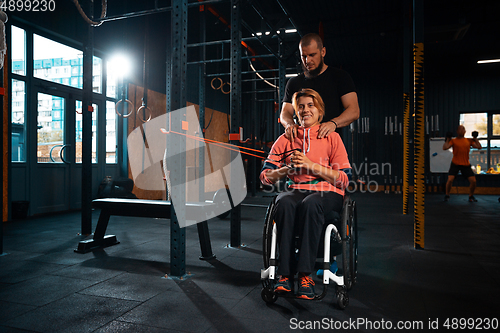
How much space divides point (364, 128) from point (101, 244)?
872 centimetres

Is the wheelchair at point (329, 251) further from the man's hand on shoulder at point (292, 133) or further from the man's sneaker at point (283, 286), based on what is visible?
the man's hand on shoulder at point (292, 133)

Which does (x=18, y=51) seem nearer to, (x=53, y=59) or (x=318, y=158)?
(x=53, y=59)

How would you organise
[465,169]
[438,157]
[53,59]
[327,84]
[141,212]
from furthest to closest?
[438,157]
[465,169]
[53,59]
[141,212]
[327,84]

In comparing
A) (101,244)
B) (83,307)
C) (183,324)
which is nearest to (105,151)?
(101,244)

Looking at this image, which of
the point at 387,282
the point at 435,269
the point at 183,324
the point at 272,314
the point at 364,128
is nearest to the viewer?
the point at 183,324

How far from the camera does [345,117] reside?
6.61 ft

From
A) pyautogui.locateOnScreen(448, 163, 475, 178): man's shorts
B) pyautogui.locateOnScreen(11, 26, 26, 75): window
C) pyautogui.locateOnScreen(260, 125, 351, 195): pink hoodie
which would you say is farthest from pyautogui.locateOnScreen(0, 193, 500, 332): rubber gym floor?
pyautogui.locateOnScreen(448, 163, 475, 178): man's shorts

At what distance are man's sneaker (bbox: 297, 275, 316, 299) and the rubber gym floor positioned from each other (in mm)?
95

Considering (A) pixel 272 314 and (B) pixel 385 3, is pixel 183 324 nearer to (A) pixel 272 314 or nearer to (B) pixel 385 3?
(A) pixel 272 314

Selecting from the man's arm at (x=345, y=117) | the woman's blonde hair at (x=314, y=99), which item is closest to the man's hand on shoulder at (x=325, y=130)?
the man's arm at (x=345, y=117)

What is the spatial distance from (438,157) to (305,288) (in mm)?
9323

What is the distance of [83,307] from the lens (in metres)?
1.79

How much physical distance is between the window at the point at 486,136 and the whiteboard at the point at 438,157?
822mm

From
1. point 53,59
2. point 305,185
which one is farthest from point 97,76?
point 305,185
